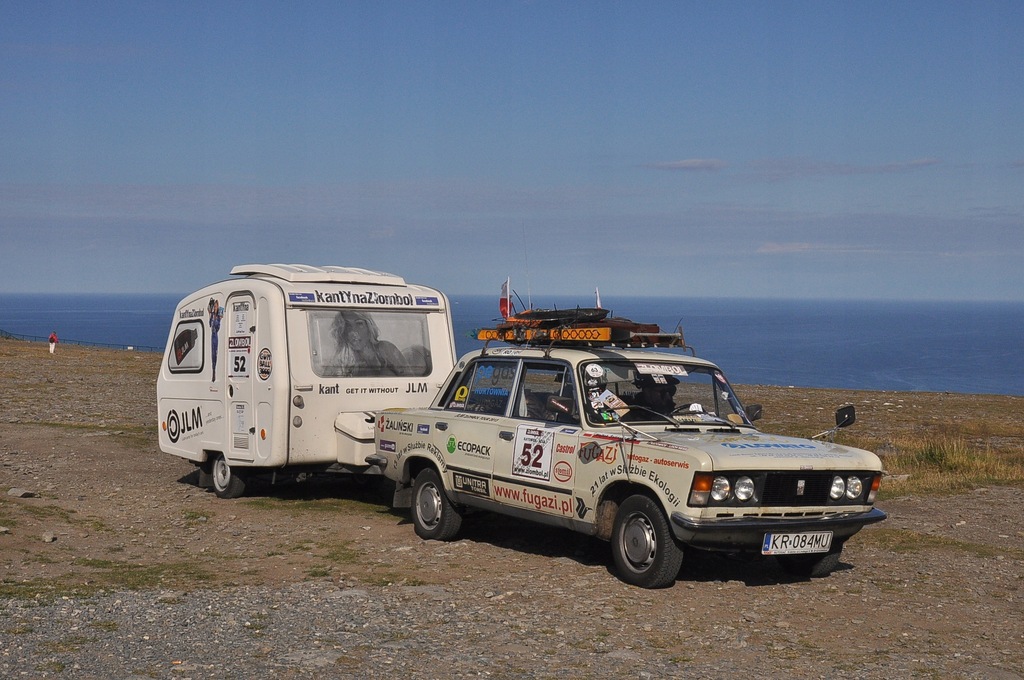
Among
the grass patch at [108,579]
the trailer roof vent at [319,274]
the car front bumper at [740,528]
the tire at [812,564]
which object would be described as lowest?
the grass patch at [108,579]

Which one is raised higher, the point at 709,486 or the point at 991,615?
the point at 709,486

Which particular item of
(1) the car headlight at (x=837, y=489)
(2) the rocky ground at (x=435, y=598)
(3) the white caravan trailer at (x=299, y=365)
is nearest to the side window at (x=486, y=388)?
(2) the rocky ground at (x=435, y=598)

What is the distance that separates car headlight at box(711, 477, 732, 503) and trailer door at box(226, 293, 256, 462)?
20.6 ft

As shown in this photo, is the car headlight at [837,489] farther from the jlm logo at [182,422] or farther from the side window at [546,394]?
the jlm logo at [182,422]

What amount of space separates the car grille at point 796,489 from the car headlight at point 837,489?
41 mm

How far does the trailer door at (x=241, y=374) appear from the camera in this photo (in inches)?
496

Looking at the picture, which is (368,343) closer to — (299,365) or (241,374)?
(299,365)

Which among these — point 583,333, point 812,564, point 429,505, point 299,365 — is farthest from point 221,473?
point 812,564

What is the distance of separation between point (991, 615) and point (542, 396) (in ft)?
12.4

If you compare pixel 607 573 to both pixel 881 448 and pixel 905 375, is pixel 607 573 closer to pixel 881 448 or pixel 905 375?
pixel 881 448

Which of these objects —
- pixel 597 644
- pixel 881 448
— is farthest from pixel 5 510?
pixel 881 448

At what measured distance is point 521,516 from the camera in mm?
9523

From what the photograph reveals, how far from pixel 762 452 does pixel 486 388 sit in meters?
2.96

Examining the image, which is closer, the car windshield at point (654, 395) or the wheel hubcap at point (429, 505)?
the car windshield at point (654, 395)
